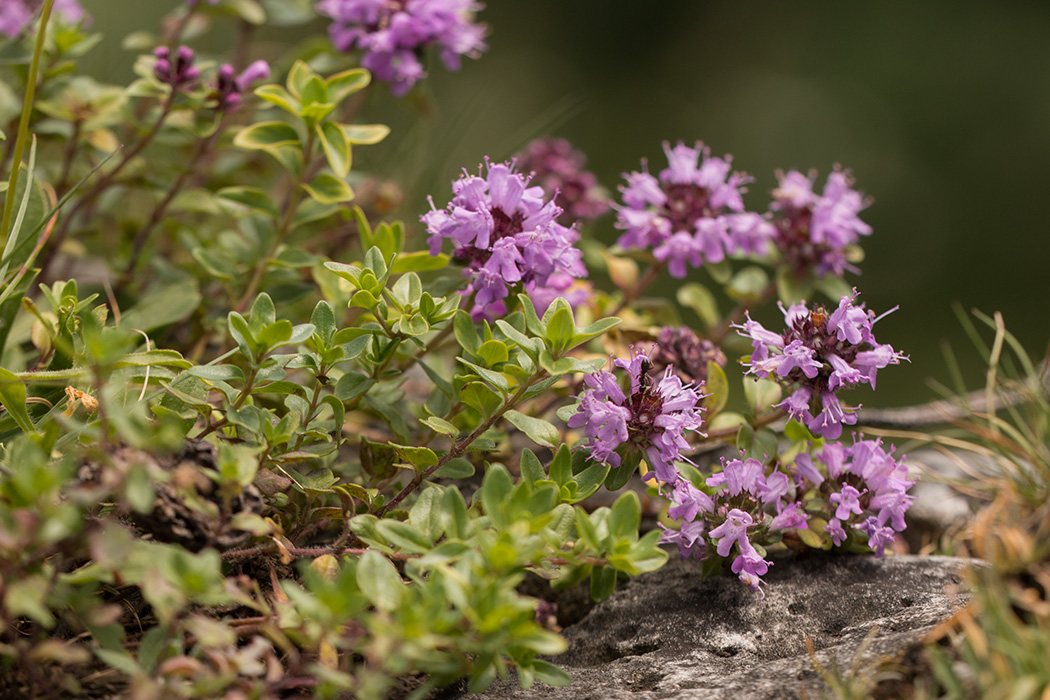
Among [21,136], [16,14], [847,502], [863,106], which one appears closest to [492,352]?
[847,502]

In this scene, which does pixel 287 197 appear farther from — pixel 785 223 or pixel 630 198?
pixel 785 223

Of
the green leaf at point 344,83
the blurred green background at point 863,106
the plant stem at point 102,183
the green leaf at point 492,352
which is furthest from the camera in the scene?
the blurred green background at point 863,106

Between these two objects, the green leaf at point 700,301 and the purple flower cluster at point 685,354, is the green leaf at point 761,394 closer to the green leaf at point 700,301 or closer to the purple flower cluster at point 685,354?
the purple flower cluster at point 685,354

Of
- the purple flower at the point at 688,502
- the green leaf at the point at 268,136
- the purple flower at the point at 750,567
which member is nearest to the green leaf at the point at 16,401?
the green leaf at the point at 268,136

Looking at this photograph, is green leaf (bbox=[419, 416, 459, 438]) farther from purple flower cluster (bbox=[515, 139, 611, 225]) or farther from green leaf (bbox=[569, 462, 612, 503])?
purple flower cluster (bbox=[515, 139, 611, 225])

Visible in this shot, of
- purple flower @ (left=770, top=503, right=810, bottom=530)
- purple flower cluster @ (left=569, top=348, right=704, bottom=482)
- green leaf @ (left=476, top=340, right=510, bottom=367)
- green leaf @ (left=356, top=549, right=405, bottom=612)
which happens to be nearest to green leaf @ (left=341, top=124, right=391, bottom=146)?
green leaf @ (left=476, top=340, right=510, bottom=367)

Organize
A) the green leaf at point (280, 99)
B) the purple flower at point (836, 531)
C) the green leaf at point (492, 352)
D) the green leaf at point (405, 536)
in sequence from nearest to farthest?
the green leaf at point (405, 536)
the green leaf at point (492, 352)
the purple flower at point (836, 531)
the green leaf at point (280, 99)

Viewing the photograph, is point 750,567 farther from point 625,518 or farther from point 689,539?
point 625,518
